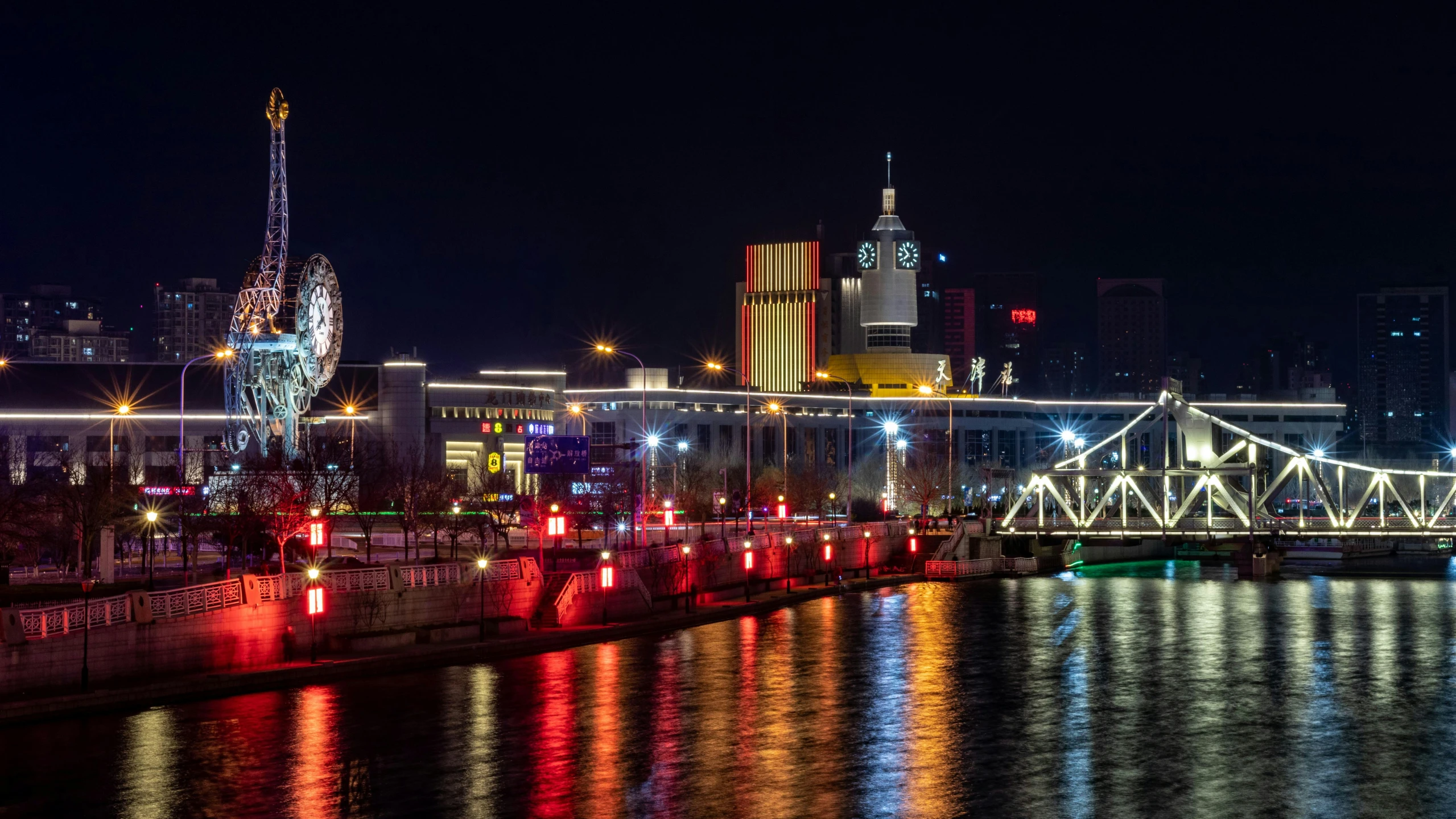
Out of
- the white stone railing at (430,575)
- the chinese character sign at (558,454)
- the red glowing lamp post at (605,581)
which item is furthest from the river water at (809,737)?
the chinese character sign at (558,454)

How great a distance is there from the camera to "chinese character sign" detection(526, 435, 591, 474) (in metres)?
80.9

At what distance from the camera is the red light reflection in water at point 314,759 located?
33.8 m

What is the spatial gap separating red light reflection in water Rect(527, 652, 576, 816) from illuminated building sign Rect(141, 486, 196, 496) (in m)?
48.8

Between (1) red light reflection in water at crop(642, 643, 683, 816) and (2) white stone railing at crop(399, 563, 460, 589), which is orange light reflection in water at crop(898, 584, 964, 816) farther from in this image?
(2) white stone railing at crop(399, 563, 460, 589)

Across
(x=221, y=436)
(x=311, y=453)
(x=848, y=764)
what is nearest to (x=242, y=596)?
(x=848, y=764)

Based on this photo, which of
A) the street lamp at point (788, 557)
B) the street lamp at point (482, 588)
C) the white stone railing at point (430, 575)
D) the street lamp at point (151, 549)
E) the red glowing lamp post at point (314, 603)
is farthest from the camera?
the street lamp at point (788, 557)

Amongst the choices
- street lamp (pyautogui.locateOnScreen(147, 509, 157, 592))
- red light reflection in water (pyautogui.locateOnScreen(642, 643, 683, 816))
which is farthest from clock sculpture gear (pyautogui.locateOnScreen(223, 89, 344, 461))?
red light reflection in water (pyautogui.locateOnScreen(642, 643, 683, 816))

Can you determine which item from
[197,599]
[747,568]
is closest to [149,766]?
[197,599]

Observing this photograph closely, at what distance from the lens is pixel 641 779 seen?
3666cm

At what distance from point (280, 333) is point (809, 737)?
89.8m

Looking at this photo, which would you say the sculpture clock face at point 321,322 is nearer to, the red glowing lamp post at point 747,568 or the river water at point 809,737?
the red glowing lamp post at point 747,568

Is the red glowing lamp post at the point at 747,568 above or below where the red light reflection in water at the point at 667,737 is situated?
above

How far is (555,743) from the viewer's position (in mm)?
41500

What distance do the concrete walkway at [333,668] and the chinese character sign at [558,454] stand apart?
9.13 m
